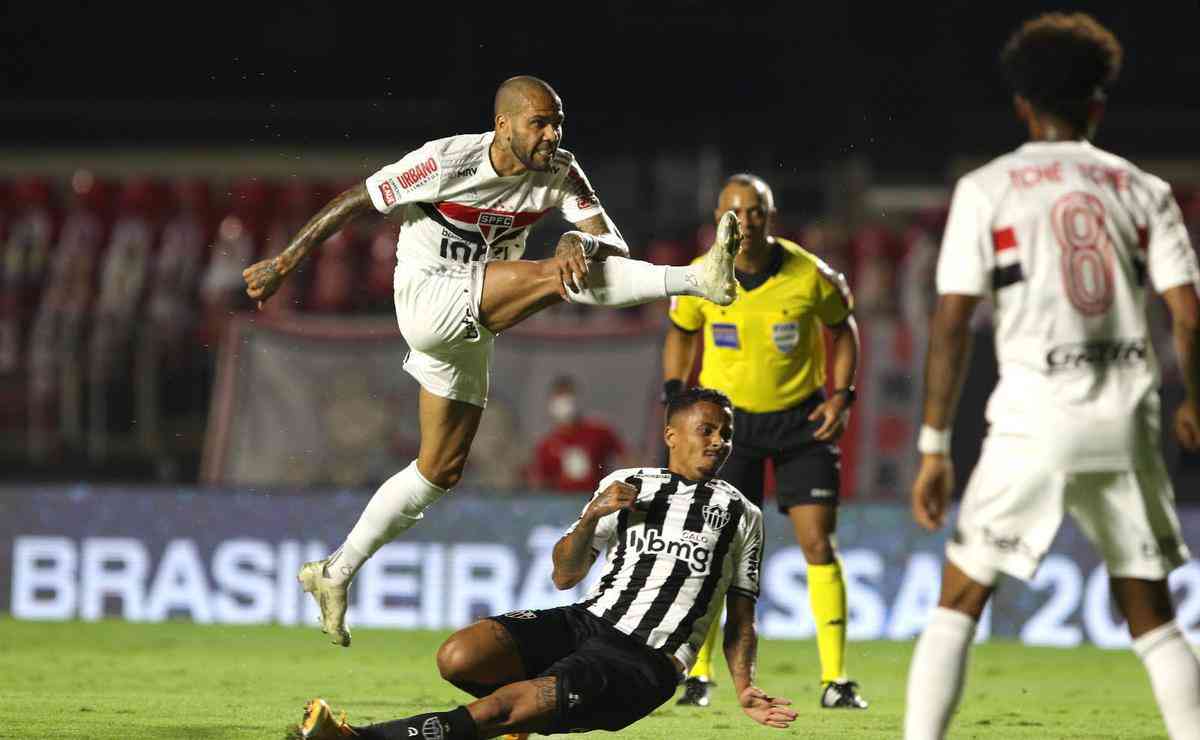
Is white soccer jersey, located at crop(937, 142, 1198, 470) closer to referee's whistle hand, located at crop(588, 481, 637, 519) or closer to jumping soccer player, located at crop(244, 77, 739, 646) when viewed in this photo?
referee's whistle hand, located at crop(588, 481, 637, 519)

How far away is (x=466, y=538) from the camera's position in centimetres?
1111

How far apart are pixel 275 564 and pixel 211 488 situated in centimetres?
67

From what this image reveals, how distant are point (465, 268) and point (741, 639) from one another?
1922mm

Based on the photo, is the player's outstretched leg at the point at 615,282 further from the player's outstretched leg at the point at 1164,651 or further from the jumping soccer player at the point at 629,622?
the player's outstretched leg at the point at 1164,651

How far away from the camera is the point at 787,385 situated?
766cm

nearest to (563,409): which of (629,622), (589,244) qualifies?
(589,244)

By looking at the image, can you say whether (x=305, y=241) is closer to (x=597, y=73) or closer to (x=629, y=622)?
(x=629, y=622)

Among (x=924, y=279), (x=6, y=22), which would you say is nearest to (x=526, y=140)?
(x=924, y=279)

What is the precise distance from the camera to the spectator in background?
11891 millimetres

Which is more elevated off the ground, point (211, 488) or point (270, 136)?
point (270, 136)

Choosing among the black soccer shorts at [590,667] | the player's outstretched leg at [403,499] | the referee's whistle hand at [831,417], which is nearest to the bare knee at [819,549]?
the referee's whistle hand at [831,417]

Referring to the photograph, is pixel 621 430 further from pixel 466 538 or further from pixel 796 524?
pixel 796 524

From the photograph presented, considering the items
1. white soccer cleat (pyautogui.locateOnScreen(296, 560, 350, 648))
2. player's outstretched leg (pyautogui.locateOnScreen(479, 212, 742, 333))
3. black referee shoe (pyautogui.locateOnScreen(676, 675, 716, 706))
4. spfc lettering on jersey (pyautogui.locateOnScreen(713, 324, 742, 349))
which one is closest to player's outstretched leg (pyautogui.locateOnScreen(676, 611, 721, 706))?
black referee shoe (pyautogui.locateOnScreen(676, 675, 716, 706))

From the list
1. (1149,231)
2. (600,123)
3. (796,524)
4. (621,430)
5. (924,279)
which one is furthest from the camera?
(600,123)
